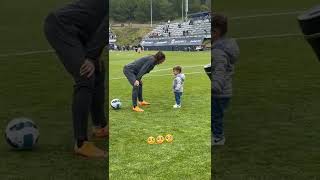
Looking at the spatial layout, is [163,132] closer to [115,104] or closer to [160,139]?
[160,139]

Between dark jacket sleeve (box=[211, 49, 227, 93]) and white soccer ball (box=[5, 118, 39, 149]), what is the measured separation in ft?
4.51

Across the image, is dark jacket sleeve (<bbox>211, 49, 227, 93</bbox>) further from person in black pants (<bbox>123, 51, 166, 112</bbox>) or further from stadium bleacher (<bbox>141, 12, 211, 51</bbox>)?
person in black pants (<bbox>123, 51, 166, 112</bbox>)

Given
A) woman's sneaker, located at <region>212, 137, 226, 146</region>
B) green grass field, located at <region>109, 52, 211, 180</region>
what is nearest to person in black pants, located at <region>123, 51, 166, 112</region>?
green grass field, located at <region>109, 52, 211, 180</region>

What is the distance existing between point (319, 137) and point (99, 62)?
1.83 meters

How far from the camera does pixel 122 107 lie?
19.5 feet

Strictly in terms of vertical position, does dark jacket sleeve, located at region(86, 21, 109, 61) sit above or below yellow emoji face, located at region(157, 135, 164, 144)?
above

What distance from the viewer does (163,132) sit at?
4305 mm

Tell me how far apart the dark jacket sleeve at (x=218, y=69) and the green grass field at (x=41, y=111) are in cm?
98

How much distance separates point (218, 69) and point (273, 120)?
53.7 inches

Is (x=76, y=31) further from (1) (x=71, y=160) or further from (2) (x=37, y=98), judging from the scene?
(2) (x=37, y=98)

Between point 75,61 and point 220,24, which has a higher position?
point 220,24

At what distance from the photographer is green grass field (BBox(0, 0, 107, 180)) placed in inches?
123

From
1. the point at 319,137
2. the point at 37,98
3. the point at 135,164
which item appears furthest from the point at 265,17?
the point at 135,164

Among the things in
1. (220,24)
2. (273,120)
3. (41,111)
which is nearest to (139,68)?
(41,111)
